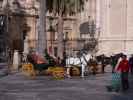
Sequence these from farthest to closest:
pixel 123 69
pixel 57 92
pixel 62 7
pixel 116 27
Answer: pixel 62 7, pixel 116 27, pixel 123 69, pixel 57 92

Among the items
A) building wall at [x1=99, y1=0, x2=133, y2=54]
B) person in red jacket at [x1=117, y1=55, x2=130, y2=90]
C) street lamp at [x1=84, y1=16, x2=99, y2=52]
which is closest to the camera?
person in red jacket at [x1=117, y1=55, x2=130, y2=90]

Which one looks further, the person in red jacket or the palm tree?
the palm tree

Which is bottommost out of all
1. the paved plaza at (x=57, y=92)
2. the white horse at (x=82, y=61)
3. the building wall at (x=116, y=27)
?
the paved plaza at (x=57, y=92)

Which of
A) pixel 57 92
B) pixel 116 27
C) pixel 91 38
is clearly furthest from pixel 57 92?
pixel 91 38

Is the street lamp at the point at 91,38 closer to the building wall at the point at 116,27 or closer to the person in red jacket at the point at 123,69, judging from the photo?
the building wall at the point at 116,27

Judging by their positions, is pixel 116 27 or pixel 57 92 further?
pixel 116 27

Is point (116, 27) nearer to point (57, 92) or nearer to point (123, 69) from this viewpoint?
point (123, 69)

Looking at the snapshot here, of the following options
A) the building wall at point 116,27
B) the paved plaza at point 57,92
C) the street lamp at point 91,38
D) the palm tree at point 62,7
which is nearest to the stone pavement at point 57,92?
the paved plaza at point 57,92

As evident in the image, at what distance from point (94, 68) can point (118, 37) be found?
8.13 m

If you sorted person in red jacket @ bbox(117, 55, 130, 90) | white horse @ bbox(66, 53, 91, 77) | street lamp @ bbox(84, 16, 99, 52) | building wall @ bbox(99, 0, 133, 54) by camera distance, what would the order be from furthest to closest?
1. street lamp @ bbox(84, 16, 99, 52)
2. building wall @ bbox(99, 0, 133, 54)
3. white horse @ bbox(66, 53, 91, 77)
4. person in red jacket @ bbox(117, 55, 130, 90)

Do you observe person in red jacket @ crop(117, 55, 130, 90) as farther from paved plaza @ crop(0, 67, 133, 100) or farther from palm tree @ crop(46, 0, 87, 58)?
palm tree @ crop(46, 0, 87, 58)

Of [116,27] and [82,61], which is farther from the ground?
[116,27]

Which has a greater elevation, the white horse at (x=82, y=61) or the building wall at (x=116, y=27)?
the building wall at (x=116, y=27)

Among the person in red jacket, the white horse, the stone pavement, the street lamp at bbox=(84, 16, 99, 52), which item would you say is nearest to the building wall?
the street lamp at bbox=(84, 16, 99, 52)
